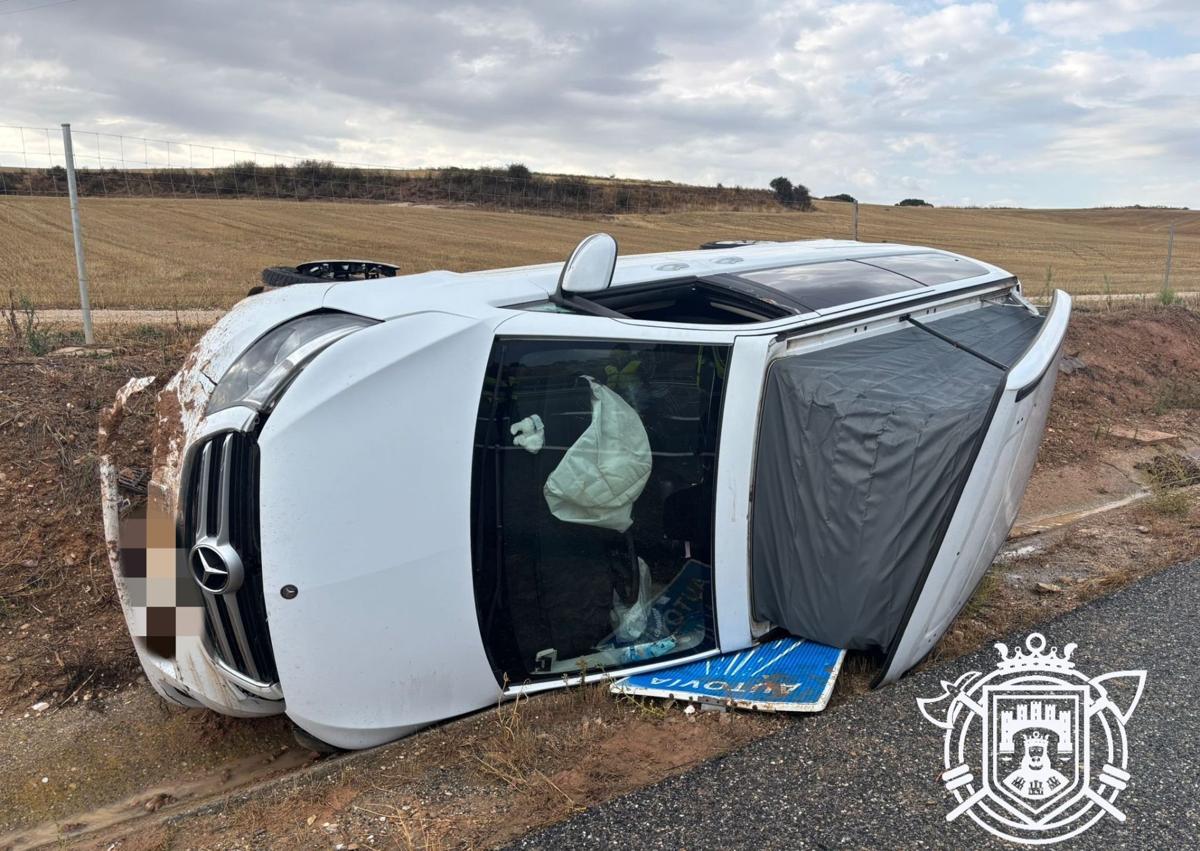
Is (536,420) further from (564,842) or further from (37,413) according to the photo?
(37,413)

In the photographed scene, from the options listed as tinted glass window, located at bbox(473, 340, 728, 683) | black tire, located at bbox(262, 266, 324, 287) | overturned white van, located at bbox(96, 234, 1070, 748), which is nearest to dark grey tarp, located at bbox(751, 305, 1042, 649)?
overturned white van, located at bbox(96, 234, 1070, 748)

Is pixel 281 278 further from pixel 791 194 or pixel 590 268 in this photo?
pixel 791 194

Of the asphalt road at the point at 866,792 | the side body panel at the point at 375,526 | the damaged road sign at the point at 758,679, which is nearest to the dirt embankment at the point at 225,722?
the damaged road sign at the point at 758,679

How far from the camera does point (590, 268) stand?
3.75 metres

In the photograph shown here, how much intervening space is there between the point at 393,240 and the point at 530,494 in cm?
2632

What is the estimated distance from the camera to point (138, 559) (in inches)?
127

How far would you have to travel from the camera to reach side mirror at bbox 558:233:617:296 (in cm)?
371

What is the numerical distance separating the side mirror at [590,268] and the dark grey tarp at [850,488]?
2.69 feet

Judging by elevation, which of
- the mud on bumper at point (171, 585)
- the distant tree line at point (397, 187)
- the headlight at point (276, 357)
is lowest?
the mud on bumper at point (171, 585)

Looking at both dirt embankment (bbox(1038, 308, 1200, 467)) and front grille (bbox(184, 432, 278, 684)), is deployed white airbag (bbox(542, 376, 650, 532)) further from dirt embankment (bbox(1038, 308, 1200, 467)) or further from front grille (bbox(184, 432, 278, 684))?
dirt embankment (bbox(1038, 308, 1200, 467))

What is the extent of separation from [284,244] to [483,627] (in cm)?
2510

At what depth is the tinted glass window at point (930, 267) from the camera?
200 inches

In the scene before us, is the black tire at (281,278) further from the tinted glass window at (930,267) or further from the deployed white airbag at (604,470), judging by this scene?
the tinted glass window at (930,267)
